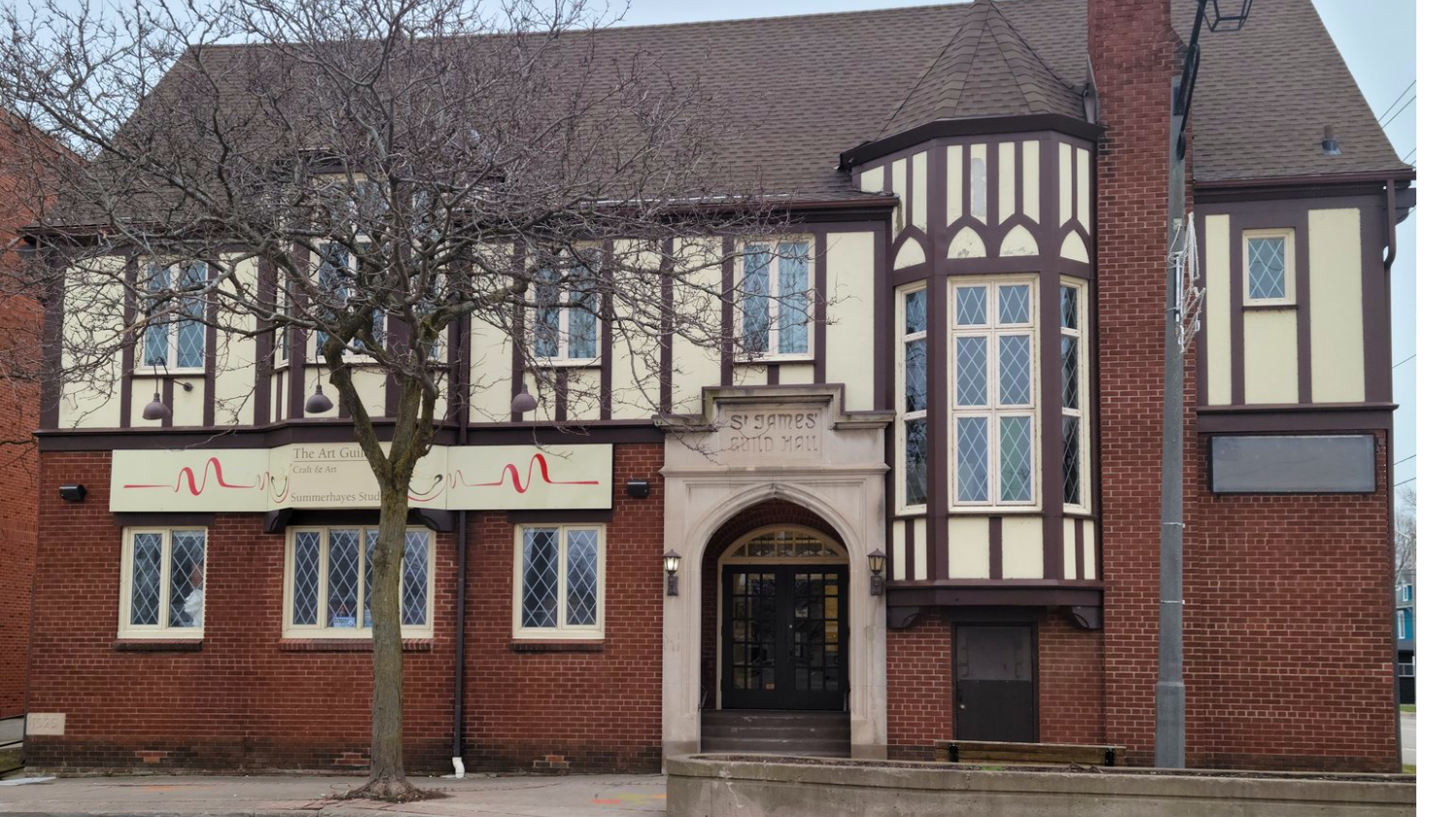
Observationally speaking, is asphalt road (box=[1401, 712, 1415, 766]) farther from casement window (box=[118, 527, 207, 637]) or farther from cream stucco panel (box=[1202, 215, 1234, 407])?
casement window (box=[118, 527, 207, 637])

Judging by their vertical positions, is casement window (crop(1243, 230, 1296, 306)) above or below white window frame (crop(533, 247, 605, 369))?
above

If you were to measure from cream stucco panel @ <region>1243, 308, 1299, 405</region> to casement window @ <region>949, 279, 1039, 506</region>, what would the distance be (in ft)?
8.73

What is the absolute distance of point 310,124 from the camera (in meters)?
16.2

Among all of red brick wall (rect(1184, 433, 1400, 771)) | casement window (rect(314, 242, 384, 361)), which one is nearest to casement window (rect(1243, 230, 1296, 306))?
red brick wall (rect(1184, 433, 1400, 771))

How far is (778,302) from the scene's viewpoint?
18.5 meters

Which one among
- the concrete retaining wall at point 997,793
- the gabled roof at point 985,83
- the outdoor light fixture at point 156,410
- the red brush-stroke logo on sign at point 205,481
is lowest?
the concrete retaining wall at point 997,793

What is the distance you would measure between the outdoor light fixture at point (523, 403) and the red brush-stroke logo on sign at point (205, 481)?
3760mm

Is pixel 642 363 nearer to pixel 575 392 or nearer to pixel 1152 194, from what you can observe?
pixel 575 392

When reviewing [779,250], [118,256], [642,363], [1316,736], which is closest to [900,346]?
[779,250]

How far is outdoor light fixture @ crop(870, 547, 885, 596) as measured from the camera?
57.8ft

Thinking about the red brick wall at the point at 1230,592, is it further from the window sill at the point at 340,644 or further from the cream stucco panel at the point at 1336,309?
the window sill at the point at 340,644

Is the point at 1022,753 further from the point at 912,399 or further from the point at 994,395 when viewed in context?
the point at 912,399

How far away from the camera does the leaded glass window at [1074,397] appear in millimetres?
17547

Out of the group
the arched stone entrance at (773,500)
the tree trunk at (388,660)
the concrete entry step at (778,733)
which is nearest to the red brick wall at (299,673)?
the arched stone entrance at (773,500)
